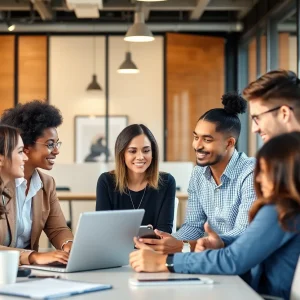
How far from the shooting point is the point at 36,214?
3.63 m

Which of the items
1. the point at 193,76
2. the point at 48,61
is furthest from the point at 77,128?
the point at 193,76

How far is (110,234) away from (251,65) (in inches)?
348

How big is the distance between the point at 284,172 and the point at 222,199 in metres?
1.44

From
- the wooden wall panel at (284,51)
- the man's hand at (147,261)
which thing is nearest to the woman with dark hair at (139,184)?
the man's hand at (147,261)

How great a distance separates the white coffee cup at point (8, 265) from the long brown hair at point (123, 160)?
6.38 ft

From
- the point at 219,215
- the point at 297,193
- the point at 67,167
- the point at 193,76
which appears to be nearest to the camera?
the point at 297,193

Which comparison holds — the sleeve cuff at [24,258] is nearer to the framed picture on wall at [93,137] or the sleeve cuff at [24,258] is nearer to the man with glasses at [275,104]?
the man with glasses at [275,104]

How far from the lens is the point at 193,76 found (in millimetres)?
12344

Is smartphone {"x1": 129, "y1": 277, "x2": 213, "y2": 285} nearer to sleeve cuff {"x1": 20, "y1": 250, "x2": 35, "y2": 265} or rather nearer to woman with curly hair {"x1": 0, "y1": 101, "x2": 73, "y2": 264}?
sleeve cuff {"x1": 20, "y1": 250, "x2": 35, "y2": 265}

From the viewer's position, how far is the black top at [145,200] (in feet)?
14.3

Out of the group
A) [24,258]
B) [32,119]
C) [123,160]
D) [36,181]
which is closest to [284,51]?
[123,160]

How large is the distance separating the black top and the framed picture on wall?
8015 millimetres

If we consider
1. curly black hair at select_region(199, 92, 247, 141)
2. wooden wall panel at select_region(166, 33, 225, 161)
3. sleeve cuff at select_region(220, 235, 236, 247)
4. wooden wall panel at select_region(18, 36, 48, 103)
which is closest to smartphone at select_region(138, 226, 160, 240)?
sleeve cuff at select_region(220, 235, 236, 247)

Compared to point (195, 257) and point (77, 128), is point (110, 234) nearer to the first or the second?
point (195, 257)
